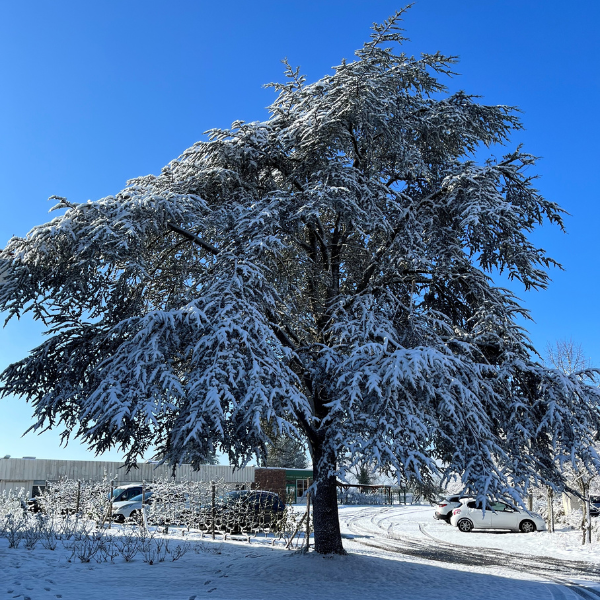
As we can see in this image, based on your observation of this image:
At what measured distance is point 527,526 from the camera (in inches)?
937

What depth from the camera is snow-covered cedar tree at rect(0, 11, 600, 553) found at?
31.4 feet

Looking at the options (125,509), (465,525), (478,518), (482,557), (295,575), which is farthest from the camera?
(465,525)

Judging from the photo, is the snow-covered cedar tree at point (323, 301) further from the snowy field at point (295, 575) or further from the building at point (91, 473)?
the building at point (91, 473)

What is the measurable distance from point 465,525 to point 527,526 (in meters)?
2.49

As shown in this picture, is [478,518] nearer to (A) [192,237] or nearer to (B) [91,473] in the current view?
(A) [192,237]

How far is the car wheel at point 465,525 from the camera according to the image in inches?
954

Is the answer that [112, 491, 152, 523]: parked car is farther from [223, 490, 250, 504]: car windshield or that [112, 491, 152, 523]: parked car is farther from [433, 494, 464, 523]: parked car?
[433, 494, 464, 523]: parked car

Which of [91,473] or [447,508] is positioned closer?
[447,508]

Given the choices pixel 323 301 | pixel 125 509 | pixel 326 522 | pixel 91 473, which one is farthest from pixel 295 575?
pixel 91 473

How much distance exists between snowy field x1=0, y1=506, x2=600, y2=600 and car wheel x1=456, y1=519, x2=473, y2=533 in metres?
7.25

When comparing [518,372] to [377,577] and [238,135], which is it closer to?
[377,577]

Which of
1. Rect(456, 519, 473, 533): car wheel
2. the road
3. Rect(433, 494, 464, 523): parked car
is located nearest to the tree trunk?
the road

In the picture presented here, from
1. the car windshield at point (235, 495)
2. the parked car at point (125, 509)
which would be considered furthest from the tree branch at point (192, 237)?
the parked car at point (125, 509)

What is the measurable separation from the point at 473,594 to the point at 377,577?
2.01 metres
